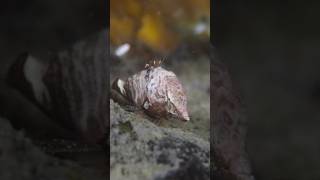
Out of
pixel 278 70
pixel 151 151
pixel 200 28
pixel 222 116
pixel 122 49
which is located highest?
pixel 200 28

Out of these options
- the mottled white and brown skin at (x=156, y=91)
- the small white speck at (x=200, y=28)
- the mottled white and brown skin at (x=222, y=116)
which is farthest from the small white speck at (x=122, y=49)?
the mottled white and brown skin at (x=222, y=116)

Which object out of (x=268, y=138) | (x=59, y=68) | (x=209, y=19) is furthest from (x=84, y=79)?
(x=268, y=138)

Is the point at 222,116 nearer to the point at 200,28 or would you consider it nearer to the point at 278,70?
the point at 278,70

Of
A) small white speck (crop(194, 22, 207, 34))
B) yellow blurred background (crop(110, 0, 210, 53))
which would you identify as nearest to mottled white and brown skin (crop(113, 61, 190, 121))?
yellow blurred background (crop(110, 0, 210, 53))

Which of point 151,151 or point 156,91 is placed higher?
point 156,91

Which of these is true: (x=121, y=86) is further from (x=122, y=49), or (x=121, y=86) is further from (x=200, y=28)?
(x=200, y=28)

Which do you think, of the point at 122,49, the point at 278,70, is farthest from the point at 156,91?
the point at 278,70

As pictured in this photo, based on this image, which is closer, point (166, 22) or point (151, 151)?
point (151, 151)
